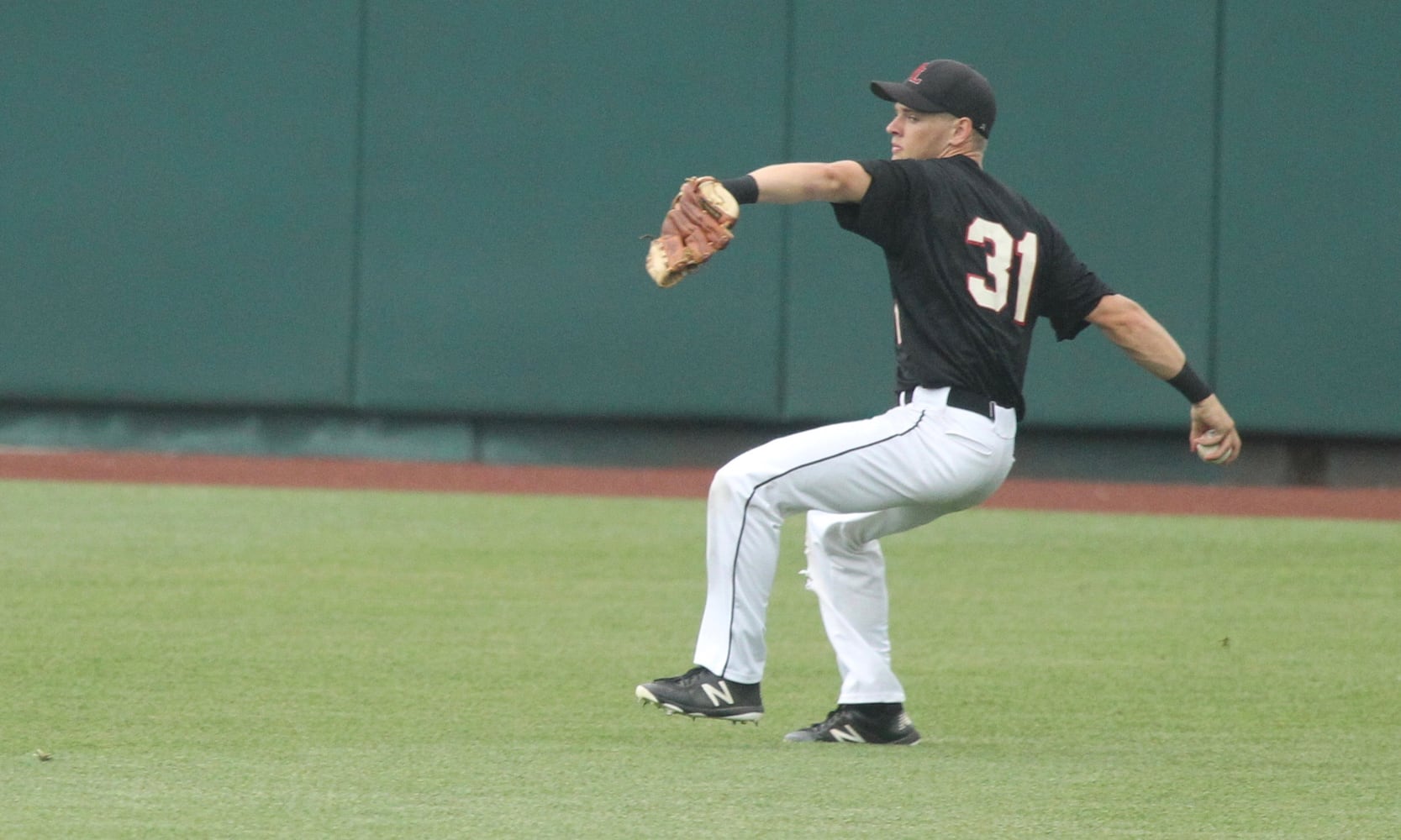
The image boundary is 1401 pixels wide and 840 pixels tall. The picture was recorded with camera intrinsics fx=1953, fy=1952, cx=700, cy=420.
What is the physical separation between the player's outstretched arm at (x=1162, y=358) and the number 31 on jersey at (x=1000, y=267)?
243 mm

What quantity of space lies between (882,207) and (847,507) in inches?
28.5

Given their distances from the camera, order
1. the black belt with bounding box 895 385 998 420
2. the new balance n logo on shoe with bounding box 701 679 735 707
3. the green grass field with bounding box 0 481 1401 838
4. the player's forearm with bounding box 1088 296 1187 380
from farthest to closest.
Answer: the player's forearm with bounding box 1088 296 1187 380, the black belt with bounding box 895 385 998 420, the new balance n logo on shoe with bounding box 701 679 735 707, the green grass field with bounding box 0 481 1401 838

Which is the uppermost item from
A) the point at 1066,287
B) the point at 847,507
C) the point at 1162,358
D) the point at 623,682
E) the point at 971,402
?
the point at 1066,287

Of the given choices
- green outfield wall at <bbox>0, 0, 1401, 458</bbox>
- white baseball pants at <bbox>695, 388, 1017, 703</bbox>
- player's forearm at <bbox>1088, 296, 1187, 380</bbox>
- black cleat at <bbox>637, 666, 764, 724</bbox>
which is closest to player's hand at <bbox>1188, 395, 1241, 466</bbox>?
player's forearm at <bbox>1088, 296, 1187, 380</bbox>

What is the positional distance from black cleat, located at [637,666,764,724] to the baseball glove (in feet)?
3.04

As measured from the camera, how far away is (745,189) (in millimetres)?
4418

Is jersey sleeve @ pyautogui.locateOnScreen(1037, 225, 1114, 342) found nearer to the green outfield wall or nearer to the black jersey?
the black jersey

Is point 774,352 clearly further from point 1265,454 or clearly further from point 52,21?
point 52,21

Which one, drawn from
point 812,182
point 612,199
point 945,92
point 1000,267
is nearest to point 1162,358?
point 1000,267

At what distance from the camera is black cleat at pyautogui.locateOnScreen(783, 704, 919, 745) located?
4.91 meters

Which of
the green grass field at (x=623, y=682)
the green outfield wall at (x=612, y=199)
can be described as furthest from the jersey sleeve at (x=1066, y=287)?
the green outfield wall at (x=612, y=199)

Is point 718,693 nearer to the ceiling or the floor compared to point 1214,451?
nearer to the floor

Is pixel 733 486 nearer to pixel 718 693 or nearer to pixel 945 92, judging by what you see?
pixel 718 693

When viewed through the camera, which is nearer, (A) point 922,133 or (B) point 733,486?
(B) point 733,486
